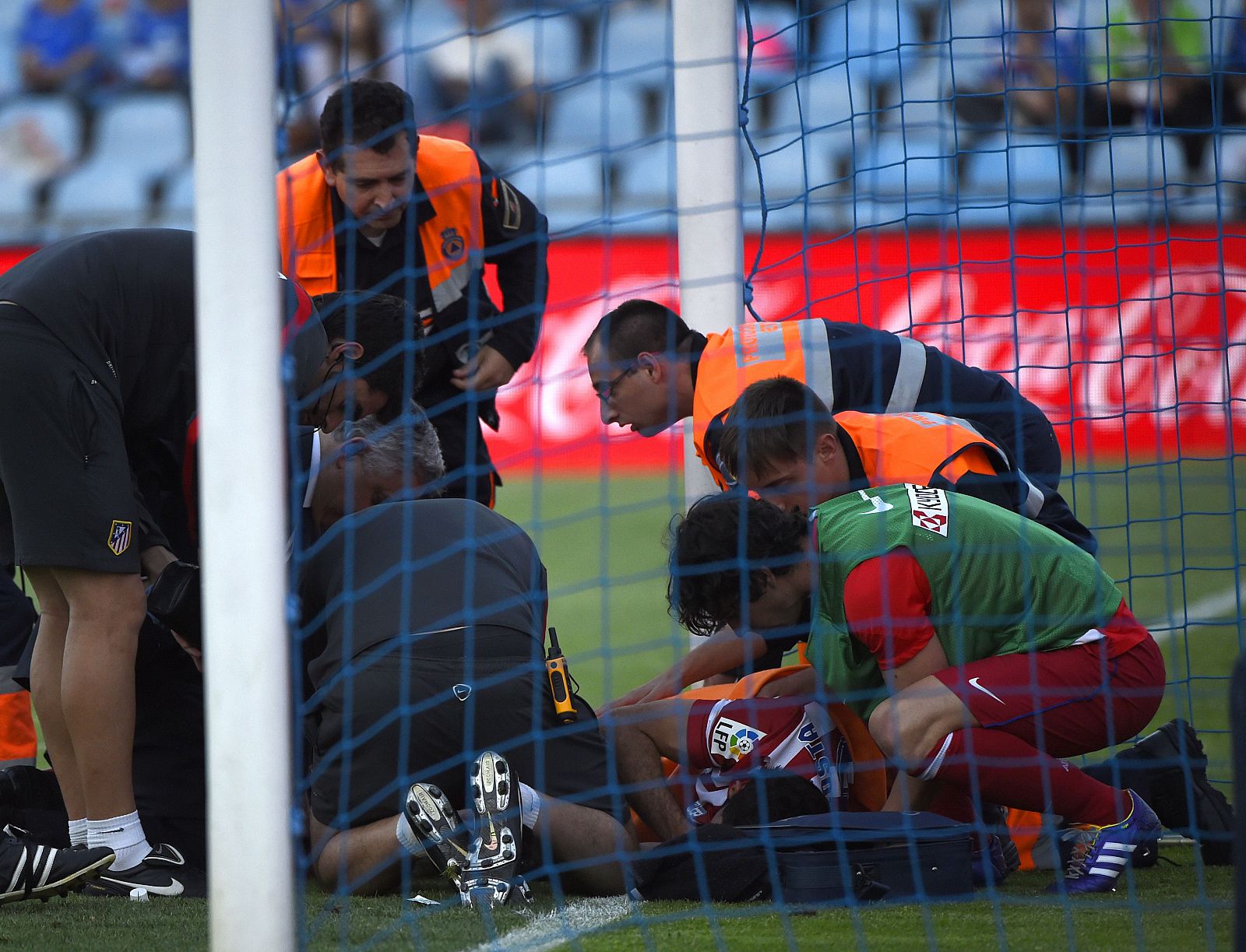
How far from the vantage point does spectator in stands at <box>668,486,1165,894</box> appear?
112 inches

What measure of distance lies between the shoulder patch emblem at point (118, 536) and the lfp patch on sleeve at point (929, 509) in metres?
1.54

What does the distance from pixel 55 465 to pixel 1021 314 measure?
5.26 m

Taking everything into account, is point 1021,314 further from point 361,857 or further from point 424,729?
point 361,857

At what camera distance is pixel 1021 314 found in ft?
23.1

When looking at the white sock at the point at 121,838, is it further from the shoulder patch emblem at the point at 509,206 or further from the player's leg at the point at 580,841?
the shoulder patch emblem at the point at 509,206

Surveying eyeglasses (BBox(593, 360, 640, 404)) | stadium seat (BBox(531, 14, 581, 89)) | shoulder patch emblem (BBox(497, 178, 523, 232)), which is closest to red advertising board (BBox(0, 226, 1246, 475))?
shoulder patch emblem (BBox(497, 178, 523, 232))

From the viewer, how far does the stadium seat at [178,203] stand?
1059 centimetres

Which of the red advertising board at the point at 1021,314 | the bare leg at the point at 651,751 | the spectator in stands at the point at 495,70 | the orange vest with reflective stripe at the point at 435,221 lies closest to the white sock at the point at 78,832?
the bare leg at the point at 651,751

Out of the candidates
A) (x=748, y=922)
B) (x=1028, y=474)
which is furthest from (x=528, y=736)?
(x=1028, y=474)

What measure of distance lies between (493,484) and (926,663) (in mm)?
1790

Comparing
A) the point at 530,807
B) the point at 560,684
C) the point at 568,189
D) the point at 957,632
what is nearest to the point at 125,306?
the point at 560,684

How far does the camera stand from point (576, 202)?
1047 cm

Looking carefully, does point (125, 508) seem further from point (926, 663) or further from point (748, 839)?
point (926, 663)

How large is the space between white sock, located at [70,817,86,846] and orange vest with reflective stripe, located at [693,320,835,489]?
5.08 ft
